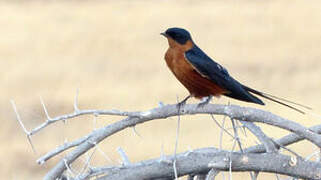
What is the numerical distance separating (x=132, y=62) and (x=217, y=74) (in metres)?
9.85

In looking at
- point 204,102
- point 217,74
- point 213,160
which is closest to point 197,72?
point 217,74

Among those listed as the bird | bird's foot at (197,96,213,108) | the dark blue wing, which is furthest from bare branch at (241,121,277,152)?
the bird

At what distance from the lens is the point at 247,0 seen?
20.8m

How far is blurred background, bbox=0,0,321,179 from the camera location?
410 inches

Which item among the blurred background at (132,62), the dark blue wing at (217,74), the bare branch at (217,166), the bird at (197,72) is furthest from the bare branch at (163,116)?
the blurred background at (132,62)

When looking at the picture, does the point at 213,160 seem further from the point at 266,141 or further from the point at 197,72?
the point at 197,72

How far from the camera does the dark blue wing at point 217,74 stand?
4508 millimetres

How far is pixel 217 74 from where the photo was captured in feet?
15.5

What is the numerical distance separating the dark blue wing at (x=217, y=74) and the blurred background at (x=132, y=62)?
2807 mm

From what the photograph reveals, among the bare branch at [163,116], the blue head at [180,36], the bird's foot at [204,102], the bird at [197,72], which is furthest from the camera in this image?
the blue head at [180,36]

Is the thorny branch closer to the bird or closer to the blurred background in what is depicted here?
the bird

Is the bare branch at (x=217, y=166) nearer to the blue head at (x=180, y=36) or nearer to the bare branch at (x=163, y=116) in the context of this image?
the bare branch at (x=163, y=116)

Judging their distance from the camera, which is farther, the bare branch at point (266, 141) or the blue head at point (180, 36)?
the blue head at point (180, 36)

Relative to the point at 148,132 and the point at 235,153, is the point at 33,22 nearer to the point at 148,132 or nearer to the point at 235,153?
the point at 148,132
